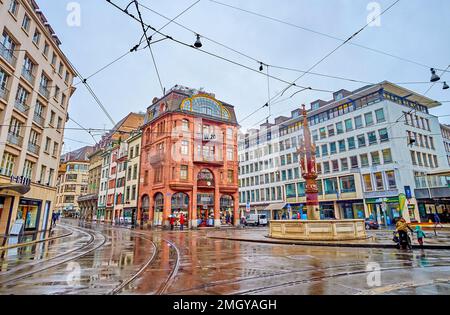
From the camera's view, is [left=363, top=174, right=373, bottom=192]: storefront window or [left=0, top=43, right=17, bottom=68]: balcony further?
[left=363, top=174, right=373, bottom=192]: storefront window

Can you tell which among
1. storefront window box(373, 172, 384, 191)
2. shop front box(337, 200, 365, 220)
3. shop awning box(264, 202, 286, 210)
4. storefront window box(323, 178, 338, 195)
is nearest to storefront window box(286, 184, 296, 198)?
shop awning box(264, 202, 286, 210)

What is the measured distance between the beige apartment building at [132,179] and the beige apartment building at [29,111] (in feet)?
52.8

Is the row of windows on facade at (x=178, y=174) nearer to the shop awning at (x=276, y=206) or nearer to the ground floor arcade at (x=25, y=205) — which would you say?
the ground floor arcade at (x=25, y=205)

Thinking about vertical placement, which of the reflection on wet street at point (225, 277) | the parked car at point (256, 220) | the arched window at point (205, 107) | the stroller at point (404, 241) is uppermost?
the arched window at point (205, 107)

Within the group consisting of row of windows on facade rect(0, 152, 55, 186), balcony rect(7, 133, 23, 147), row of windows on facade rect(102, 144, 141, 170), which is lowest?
row of windows on facade rect(0, 152, 55, 186)

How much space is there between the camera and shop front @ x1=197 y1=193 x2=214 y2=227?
3766 cm

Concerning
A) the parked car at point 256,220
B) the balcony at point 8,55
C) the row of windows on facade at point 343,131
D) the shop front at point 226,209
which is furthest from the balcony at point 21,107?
the row of windows on facade at point 343,131

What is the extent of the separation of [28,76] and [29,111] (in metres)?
2.94

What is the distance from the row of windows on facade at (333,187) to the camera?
119 feet

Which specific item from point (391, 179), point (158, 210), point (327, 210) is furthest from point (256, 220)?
point (391, 179)

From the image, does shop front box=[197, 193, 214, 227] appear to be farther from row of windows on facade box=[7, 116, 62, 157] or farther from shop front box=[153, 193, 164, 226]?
row of windows on facade box=[7, 116, 62, 157]

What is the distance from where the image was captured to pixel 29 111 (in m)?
22.0

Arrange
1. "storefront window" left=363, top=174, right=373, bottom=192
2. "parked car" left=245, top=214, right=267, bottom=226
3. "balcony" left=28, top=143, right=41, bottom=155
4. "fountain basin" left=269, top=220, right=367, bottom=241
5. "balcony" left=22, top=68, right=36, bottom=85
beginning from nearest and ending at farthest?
"fountain basin" left=269, top=220, right=367, bottom=241 < "balcony" left=22, top=68, right=36, bottom=85 < "balcony" left=28, top=143, right=41, bottom=155 < "storefront window" left=363, top=174, right=373, bottom=192 < "parked car" left=245, top=214, right=267, bottom=226
